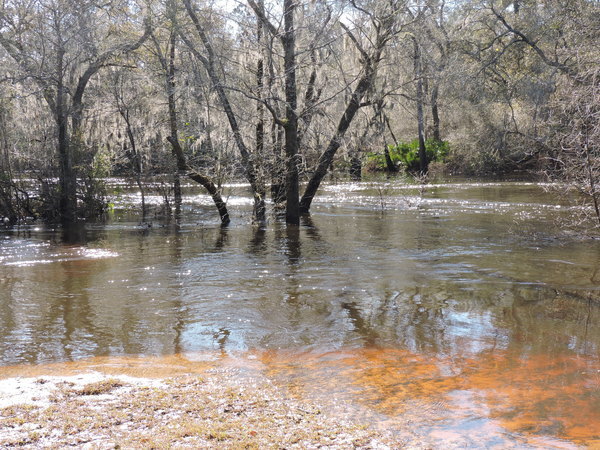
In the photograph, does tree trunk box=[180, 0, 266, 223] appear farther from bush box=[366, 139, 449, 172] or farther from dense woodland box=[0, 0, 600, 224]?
bush box=[366, 139, 449, 172]

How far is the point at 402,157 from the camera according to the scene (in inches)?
1352

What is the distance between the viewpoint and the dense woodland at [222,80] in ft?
47.0

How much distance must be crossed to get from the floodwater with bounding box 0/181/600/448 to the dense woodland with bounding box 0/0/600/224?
231 cm

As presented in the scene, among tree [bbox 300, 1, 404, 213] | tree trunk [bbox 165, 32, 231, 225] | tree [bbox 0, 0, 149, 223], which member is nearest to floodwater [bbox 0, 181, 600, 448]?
tree trunk [bbox 165, 32, 231, 225]

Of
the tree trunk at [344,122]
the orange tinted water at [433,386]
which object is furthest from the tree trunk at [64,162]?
the orange tinted water at [433,386]

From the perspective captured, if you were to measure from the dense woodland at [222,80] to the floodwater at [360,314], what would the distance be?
2311 mm

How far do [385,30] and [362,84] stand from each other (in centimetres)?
152

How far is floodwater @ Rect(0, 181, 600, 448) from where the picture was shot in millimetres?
4555

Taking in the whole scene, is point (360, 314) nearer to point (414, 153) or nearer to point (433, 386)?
point (433, 386)

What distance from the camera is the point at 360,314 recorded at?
286 inches

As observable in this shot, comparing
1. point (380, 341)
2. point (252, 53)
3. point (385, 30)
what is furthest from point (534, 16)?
point (380, 341)

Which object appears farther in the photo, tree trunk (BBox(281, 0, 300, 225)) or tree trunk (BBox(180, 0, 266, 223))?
tree trunk (BBox(180, 0, 266, 223))

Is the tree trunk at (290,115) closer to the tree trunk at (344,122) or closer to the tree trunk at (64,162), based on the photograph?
the tree trunk at (344,122)

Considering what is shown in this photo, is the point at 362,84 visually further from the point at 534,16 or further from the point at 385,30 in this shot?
the point at 534,16
